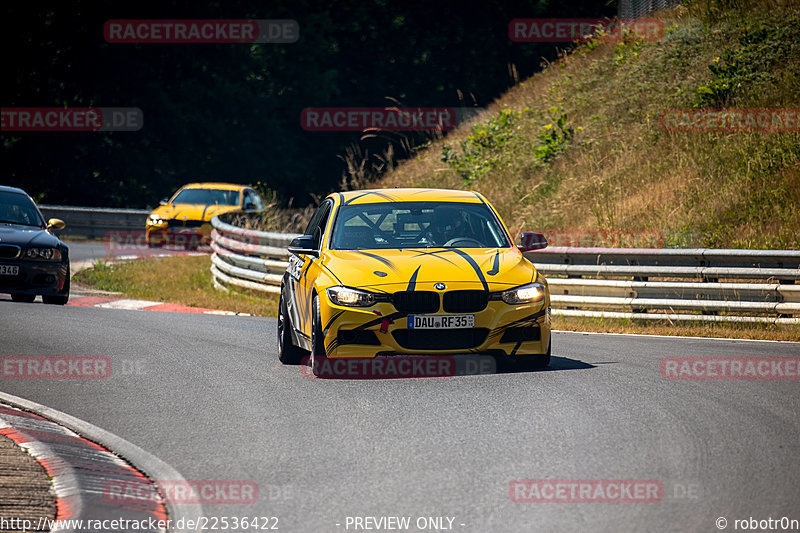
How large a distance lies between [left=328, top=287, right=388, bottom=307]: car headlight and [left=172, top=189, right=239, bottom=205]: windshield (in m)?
21.3

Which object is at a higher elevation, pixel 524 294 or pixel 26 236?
pixel 26 236

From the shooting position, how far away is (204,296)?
20.2 metres

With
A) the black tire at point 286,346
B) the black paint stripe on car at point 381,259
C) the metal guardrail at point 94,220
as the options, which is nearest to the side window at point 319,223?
the black tire at point 286,346

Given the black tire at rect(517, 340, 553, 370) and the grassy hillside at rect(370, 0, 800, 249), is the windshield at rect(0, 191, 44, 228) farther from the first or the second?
the grassy hillside at rect(370, 0, 800, 249)

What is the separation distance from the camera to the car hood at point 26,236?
16.4 m

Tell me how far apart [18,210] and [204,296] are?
3837 millimetres

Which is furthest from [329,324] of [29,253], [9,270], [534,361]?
[9,270]

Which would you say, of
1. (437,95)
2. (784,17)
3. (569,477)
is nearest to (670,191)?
(784,17)

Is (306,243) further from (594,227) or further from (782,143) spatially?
(782,143)

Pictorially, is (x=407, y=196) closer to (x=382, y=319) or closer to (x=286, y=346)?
(x=286, y=346)

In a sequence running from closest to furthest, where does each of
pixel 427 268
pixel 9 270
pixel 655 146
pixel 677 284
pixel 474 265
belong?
pixel 427 268
pixel 474 265
pixel 677 284
pixel 9 270
pixel 655 146

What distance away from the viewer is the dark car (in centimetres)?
1642

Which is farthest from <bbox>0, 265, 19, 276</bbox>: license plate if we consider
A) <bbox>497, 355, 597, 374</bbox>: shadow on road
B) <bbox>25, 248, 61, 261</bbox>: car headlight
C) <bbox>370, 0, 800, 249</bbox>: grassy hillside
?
<bbox>370, 0, 800, 249</bbox>: grassy hillside

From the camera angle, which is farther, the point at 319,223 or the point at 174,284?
the point at 174,284
